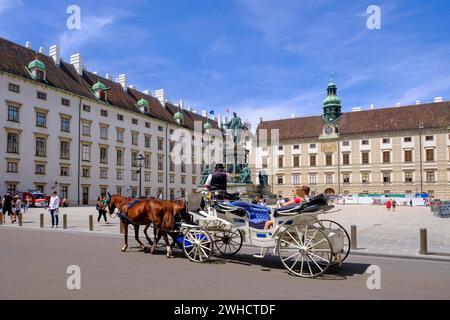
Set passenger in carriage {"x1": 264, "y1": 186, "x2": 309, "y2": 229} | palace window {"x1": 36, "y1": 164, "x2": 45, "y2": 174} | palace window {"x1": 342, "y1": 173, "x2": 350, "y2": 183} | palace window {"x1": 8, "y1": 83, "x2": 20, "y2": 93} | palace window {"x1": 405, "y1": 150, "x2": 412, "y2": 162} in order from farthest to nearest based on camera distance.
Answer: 1. palace window {"x1": 342, "y1": 173, "x2": 350, "y2": 183}
2. palace window {"x1": 405, "y1": 150, "x2": 412, "y2": 162}
3. palace window {"x1": 36, "y1": 164, "x2": 45, "y2": 174}
4. palace window {"x1": 8, "y1": 83, "x2": 20, "y2": 93}
5. passenger in carriage {"x1": 264, "y1": 186, "x2": 309, "y2": 229}

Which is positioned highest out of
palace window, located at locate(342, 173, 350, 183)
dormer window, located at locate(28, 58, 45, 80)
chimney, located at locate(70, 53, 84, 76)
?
chimney, located at locate(70, 53, 84, 76)

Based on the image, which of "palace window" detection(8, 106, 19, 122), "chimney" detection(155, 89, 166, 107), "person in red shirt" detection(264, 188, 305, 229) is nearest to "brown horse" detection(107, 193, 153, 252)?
"person in red shirt" detection(264, 188, 305, 229)

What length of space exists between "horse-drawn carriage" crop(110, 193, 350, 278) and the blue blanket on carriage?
1.8 inches

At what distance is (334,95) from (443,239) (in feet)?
217

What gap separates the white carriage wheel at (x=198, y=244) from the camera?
363 inches

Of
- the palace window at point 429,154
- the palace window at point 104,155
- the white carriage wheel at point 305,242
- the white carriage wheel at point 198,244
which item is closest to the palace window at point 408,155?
the palace window at point 429,154

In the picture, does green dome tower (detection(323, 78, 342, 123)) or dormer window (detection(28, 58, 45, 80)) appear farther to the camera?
green dome tower (detection(323, 78, 342, 123))

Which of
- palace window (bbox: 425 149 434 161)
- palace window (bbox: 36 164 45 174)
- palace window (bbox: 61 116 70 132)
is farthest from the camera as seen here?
palace window (bbox: 425 149 434 161)

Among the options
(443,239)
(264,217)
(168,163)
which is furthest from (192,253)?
(168,163)

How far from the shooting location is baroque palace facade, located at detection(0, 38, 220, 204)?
40.6 meters

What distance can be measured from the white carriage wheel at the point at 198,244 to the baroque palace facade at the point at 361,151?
211ft

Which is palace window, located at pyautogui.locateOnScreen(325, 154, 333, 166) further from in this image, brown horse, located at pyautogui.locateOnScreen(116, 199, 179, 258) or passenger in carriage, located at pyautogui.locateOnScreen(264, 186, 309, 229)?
passenger in carriage, located at pyautogui.locateOnScreen(264, 186, 309, 229)

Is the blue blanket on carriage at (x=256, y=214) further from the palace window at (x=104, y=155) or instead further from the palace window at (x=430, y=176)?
the palace window at (x=430, y=176)
